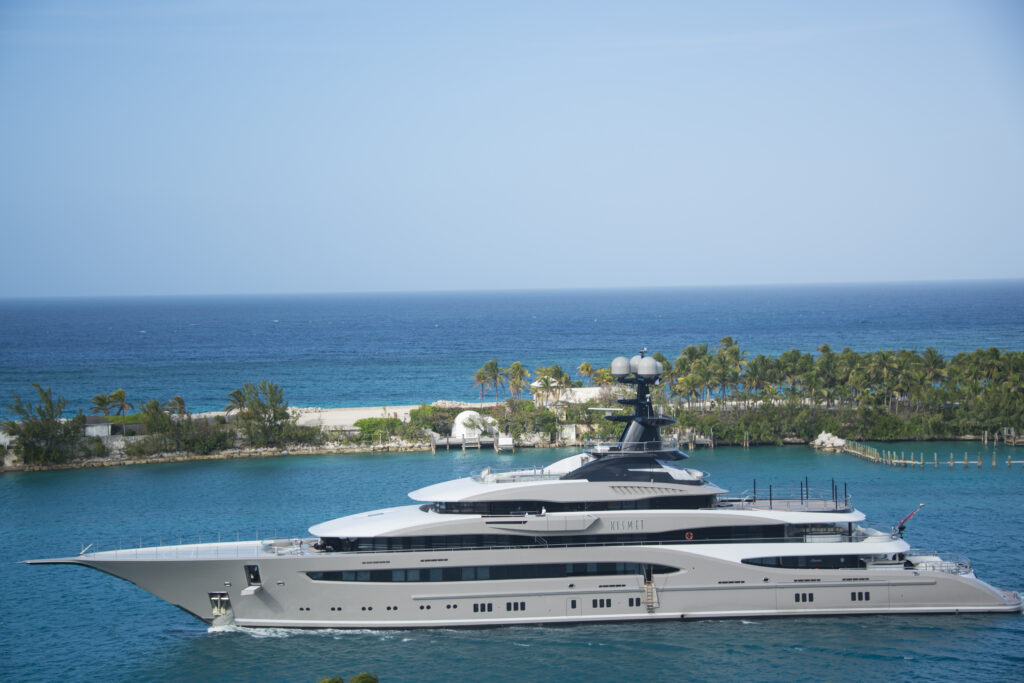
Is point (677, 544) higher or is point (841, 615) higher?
point (677, 544)

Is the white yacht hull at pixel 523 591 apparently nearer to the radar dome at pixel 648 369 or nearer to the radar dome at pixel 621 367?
the radar dome at pixel 648 369

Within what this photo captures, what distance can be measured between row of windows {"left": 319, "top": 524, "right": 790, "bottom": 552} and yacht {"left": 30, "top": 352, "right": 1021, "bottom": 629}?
0.13ft

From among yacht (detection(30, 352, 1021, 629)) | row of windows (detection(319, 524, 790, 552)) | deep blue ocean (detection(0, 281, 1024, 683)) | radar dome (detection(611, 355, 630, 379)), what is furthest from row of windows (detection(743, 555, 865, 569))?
radar dome (detection(611, 355, 630, 379))

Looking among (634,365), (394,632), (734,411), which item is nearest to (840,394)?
(734,411)

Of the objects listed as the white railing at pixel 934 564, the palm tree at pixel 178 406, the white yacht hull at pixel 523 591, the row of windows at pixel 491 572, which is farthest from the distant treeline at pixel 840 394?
the row of windows at pixel 491 572

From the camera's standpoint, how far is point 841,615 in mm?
26641

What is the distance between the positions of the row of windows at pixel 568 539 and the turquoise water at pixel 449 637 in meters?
2.27

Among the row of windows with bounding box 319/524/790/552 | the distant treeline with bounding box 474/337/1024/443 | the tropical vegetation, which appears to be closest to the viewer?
the row of windows with bounding box 319/524/790/552

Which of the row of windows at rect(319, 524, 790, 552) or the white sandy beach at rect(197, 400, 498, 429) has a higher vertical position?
the row of windows at rect(319, 524, 790, 552)

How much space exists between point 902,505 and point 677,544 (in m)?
15.7

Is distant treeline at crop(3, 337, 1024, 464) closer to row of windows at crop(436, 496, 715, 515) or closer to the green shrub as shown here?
the green shrub

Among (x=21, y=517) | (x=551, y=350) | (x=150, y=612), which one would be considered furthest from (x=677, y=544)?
(x=551, y=350)

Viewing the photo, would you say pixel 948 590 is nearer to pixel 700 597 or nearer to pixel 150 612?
pixel 700 597

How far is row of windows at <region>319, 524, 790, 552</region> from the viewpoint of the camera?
26688 millimetres
